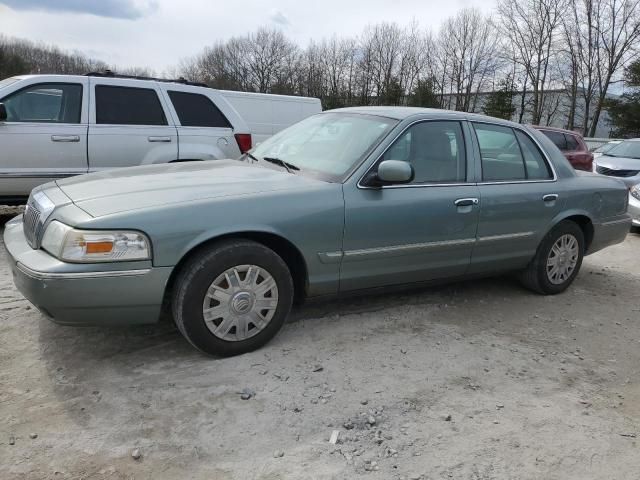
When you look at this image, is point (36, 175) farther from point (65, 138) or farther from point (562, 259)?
point (562, 259)

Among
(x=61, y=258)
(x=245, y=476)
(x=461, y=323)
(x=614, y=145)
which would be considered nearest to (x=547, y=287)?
(x=461, y=323)

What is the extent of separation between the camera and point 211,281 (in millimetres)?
3041

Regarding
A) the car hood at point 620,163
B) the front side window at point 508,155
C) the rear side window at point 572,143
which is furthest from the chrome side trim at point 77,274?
the rear side window at point 572,143

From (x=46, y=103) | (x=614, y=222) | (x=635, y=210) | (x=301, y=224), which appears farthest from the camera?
(x=635, y=210)

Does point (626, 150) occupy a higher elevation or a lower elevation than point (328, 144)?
lower

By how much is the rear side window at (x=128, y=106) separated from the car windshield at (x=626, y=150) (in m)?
9.99

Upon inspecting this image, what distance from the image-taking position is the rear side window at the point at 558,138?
12102 millimetres

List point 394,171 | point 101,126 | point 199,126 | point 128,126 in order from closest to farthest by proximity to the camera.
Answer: point 394,171 < point 101,126 < point 128,126 < point 199,126

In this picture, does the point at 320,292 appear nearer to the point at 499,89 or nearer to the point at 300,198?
the point at 300,198

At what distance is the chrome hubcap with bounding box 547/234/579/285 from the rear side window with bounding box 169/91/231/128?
14.3 ft

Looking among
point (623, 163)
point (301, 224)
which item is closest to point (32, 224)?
point (301, 224)

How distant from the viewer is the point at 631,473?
247 cm

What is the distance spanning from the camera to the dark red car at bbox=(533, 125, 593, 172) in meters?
12.0

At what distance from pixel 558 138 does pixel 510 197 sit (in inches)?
360
